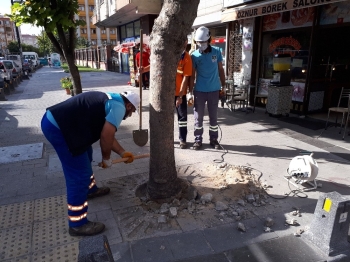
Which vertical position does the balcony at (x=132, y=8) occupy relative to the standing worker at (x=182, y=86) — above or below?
above

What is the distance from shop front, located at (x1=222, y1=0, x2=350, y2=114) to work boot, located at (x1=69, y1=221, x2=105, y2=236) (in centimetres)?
608

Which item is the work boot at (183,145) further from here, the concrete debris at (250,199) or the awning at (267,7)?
the awning at (267,7)

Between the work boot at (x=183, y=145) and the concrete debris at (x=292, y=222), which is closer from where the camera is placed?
the concrete debris at (x=292, y=222)

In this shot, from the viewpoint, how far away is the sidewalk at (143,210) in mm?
2693

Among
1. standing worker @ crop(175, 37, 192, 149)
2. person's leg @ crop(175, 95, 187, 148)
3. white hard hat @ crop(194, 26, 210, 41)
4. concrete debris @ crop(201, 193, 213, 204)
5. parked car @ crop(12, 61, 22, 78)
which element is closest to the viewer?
concrete debris @ crop(201, 193, 213, 204)

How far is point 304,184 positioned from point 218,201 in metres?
1.35

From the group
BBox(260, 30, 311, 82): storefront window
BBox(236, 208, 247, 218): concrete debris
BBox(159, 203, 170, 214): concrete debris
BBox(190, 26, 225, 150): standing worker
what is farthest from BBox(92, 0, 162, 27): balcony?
BBox(236, 208, 247, 218): concrete debris

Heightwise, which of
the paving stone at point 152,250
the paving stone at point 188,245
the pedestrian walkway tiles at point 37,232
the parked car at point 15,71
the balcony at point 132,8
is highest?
the balcony at point 132,8

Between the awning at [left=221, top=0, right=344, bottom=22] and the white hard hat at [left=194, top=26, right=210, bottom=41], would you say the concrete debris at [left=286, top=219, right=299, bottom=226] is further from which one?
the awning at [left=221, top=0, right=344, bottom=22]

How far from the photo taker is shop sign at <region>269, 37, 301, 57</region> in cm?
752

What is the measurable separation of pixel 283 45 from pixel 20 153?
7164 millimetres

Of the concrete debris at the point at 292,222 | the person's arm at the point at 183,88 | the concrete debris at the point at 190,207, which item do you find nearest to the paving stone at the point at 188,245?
the concrete debris at the point at 190,207

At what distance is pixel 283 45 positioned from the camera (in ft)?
25.8

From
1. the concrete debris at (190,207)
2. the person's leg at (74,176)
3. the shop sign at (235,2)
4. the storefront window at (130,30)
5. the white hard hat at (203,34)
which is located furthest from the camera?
the storefront window at (130,30)
